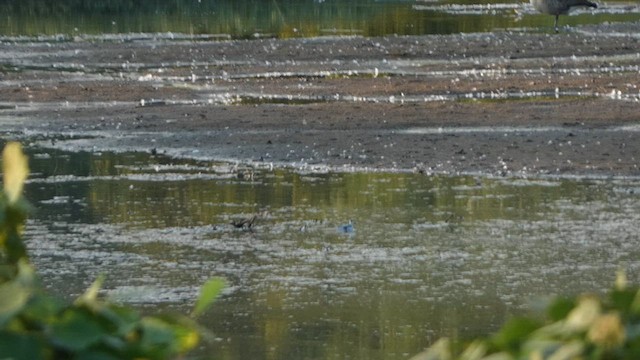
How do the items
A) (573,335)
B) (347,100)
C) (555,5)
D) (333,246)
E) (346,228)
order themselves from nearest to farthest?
1. (573,335)
2. (333,246)
3. (346,228)
4. (347,100)
5. (555,5)

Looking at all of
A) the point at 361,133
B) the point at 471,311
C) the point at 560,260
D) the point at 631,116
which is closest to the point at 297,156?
the point at 361,133

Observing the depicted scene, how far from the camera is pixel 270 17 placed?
3534cm

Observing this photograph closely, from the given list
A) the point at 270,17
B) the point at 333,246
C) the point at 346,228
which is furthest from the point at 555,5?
the point at 333,246

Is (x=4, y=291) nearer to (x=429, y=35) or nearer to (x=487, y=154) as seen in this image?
(x=487, y=154)

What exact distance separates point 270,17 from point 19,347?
34.0 meters

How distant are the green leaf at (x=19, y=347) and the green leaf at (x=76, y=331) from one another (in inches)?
0.9

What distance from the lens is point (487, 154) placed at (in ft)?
43.2

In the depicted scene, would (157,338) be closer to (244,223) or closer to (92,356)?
(92,356)

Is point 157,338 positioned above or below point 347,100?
above

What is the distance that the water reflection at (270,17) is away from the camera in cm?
3120

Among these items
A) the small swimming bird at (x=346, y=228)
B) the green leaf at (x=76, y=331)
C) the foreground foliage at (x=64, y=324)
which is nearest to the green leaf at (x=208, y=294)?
the foreground foliage at (x=64, y=324)

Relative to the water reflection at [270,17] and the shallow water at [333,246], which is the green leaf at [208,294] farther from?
the water reflection at [270,17]

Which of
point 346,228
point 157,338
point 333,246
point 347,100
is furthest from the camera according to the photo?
→ point 347,100

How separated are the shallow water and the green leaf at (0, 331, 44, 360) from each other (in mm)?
4105
